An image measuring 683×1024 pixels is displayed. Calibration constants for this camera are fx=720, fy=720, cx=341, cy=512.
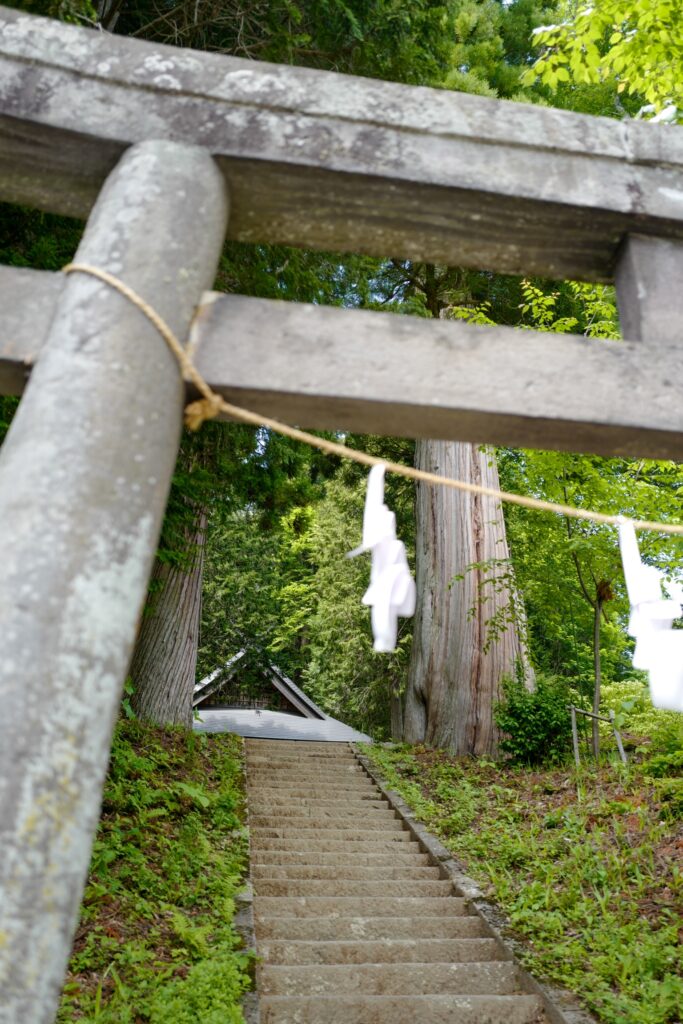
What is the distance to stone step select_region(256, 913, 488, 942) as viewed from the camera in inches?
198

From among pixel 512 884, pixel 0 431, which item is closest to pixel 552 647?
pixel 512 884

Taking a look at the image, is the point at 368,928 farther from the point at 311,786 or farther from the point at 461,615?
the point at 461,615

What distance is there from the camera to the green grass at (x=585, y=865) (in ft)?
14.6

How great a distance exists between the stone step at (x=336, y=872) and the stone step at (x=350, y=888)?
2.9 inches

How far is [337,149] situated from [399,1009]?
4341 mm

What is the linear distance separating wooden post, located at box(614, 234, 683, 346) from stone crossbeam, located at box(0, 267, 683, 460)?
5.7 inches

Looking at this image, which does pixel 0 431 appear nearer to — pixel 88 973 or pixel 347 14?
pixel 88 973

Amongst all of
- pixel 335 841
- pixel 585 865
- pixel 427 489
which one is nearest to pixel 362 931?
pixel 335 841

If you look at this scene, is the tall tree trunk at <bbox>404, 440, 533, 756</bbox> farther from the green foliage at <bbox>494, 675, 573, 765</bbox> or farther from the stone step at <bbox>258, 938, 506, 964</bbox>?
the stone step at <bbox>258, 938, 506, 964</bbox>

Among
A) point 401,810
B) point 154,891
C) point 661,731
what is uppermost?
point 661,731

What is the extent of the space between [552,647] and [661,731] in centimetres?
1045

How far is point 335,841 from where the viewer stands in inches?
280

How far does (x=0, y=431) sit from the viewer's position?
14.0 feet

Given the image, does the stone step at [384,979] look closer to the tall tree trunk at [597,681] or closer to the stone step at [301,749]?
the tall tree trunk at [597,681]
